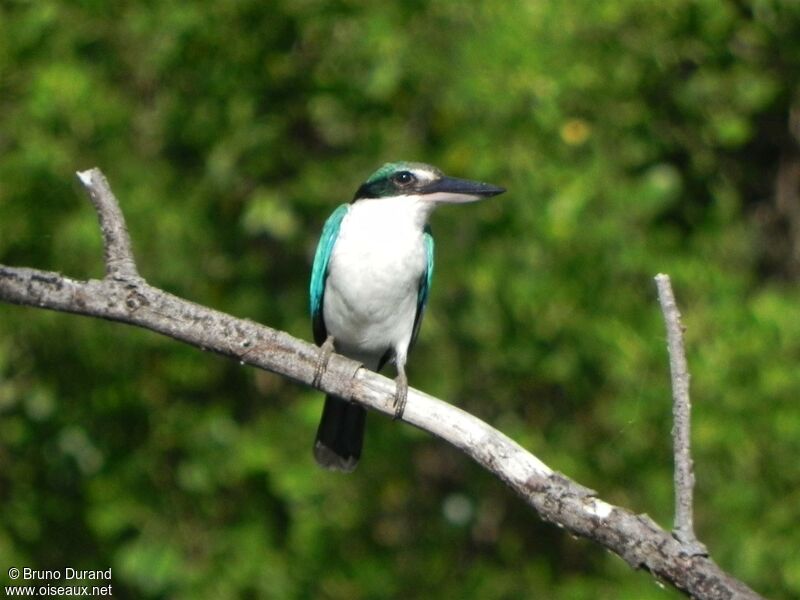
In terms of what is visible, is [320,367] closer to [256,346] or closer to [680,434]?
[256,346]

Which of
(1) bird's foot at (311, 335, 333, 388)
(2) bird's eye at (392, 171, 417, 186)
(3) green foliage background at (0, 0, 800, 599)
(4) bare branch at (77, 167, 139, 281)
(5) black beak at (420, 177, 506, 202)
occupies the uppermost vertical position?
(4) bare branch at (77, 167, 139, 281)

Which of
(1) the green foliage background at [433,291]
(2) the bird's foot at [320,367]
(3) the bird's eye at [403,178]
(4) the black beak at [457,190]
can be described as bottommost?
(1) the green foliage background at [433,291]

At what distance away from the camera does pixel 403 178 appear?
5047mm

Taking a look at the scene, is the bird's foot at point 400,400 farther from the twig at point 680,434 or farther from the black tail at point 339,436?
the black tail at point 339,436

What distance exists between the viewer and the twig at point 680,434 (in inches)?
121

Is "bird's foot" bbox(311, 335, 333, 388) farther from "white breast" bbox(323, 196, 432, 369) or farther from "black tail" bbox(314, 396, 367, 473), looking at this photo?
"white breast" bbox(323, 196, 432, 369)

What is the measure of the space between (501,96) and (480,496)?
7.38 ft

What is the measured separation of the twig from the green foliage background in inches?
110

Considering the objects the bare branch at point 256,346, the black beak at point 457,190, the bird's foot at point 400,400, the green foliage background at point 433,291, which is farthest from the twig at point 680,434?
the green foliage background at point 433,291

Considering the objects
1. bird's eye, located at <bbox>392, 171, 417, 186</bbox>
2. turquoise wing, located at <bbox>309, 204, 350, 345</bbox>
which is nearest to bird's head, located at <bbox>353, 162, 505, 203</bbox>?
bird's eye, located at <bbox>392, 171, 417, 186</bbox>

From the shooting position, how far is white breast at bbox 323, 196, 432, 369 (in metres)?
5.02

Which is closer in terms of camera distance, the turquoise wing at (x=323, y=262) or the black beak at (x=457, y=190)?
the black beak at (x=457, y=190)

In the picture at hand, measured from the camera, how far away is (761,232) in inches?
326

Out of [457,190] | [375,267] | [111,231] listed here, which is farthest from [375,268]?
[111,231]
